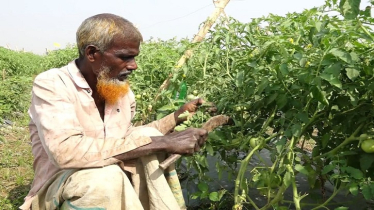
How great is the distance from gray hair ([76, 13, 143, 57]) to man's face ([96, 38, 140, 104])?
3 cm

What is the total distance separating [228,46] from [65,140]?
3.55 feet

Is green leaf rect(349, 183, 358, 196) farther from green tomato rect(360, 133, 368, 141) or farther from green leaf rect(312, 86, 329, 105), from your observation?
green leaf rect(312, 86, 329, 105)

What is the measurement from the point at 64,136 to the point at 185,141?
1.71 ft

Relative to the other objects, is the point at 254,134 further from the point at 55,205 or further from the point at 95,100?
the point at 55,205

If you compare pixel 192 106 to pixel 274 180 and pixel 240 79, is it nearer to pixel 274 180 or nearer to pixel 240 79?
pixel 240 79

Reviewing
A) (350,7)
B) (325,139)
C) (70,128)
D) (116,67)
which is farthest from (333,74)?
(70,128)

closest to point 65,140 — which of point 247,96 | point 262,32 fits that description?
point 247,96

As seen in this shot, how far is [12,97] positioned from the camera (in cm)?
622

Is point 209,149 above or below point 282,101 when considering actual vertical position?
below

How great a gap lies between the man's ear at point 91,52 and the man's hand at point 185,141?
0.50 meters

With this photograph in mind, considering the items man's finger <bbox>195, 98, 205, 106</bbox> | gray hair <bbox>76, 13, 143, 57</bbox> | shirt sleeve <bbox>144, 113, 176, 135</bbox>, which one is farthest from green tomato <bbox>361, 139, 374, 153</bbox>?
gray hair <bbox>76, 13, 143, 57</bbox>

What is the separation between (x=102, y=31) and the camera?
2.04 metres

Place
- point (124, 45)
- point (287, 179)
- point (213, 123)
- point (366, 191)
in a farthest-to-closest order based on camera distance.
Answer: point (213, 123) < point (124, 45) < point (287, 179) < point (366, 191)

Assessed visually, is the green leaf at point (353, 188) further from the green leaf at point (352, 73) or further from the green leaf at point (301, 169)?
the green leaf at point (352, 73)
